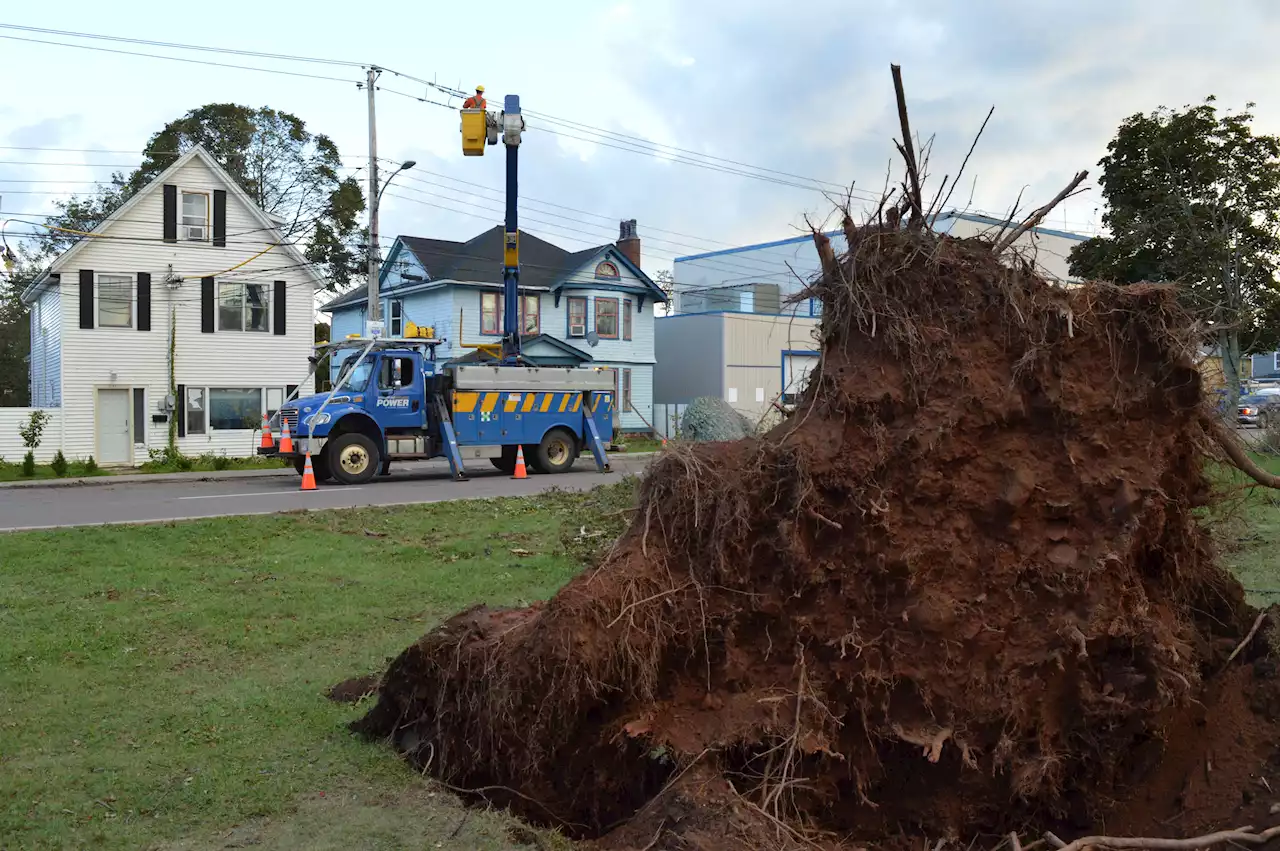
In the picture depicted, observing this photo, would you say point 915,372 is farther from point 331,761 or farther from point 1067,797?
point 331,761

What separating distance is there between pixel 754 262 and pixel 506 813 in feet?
153

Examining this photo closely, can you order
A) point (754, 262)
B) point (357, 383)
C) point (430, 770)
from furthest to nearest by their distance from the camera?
1. point (754, 262)
2. point (357, 383)
3. point (430, 770)

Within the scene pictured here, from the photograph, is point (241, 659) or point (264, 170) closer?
point (241, 659)

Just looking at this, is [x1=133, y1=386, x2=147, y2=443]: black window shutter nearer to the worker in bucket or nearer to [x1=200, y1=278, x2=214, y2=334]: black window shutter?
[x1=200, y1=278, x2=214, y2=334]: black window shutter

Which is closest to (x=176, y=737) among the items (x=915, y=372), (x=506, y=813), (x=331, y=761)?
(x=331, y=761)

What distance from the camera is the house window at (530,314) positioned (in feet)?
121

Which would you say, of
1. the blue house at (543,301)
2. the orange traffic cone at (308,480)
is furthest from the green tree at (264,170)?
the orange traffic cone at (308,480)

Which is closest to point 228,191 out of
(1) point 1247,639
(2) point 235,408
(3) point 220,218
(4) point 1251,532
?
(3) point 220,218

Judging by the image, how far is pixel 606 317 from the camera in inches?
1523

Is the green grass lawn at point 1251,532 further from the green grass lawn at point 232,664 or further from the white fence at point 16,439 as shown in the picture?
the white fence at point 16,439

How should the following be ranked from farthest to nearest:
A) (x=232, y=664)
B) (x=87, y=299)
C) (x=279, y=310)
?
(x=279, y=310)
(x=87, y=299)
(x=232, y=664)

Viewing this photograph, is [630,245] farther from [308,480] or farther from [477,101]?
[308,480]

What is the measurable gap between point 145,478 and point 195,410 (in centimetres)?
707

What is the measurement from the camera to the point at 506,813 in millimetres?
4598
